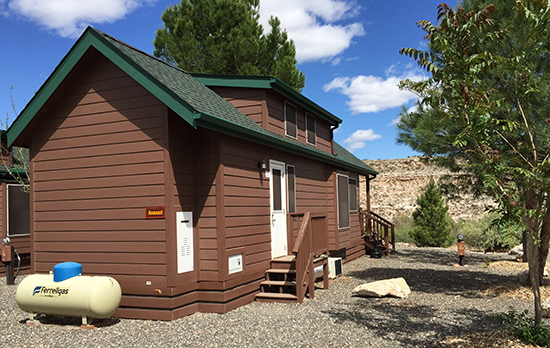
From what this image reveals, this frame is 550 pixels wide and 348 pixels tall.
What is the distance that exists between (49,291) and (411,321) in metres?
5.45

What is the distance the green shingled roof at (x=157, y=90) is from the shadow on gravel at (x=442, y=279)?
4493 millimetres

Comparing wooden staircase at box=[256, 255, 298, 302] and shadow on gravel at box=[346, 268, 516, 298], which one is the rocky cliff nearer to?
shadow on gravel at box=[346, 268, 516, 298]

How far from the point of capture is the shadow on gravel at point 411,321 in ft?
18.5

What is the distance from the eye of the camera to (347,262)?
46.0 feet

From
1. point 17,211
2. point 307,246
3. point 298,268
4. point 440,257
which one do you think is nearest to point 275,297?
point 298,268

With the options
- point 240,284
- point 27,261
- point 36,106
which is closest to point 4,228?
point 27,261

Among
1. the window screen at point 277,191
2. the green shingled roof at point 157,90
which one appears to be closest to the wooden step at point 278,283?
the window screen at point 277,191

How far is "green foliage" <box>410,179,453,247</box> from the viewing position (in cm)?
1906

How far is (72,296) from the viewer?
6.14 metres

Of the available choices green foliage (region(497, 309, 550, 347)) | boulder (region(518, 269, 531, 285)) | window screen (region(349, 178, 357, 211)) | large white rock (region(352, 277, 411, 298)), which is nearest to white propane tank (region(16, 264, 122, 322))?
large white rock (region(352, 277, 411, 298))

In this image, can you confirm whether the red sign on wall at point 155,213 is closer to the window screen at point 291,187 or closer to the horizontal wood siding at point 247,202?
the horizontal wood siding at point 247,202

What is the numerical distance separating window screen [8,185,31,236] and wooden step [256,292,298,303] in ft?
26.6

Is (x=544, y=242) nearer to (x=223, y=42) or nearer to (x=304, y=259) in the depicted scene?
(x=304, y=259)

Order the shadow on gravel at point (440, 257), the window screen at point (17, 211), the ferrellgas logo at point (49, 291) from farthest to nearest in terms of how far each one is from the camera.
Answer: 1. the shadow on gravel at point (440, 257)
2. the window screen at point (17, 211)
3. the ferrellgas logo at point (49, 291)
